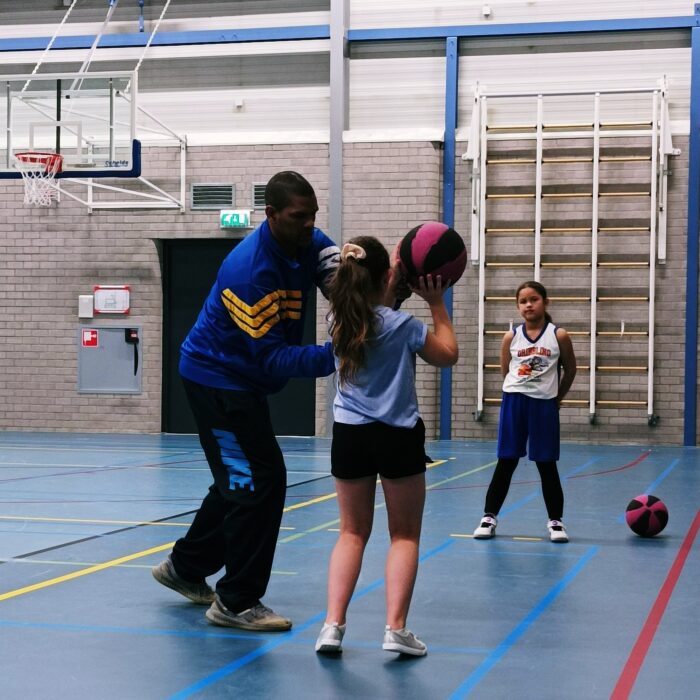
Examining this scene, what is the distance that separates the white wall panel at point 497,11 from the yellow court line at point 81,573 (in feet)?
34.0

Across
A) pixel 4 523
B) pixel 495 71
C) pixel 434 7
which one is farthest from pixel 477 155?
pixel 4 523

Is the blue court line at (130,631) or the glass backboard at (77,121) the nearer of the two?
the blue court line at (130,631)

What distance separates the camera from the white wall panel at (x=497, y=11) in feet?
46.8

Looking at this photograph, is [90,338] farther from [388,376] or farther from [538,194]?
[388,376]

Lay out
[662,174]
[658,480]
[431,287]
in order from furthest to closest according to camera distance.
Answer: [662,174]
[658,480]
[431,287]

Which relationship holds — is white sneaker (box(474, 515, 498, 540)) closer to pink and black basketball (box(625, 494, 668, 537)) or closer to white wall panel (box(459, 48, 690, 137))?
pink and black basketball (box(625, 494, 668, 537))

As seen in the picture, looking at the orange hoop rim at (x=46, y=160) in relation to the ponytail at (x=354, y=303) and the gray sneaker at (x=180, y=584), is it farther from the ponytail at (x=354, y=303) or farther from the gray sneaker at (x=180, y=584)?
the ponytail at (x=354, y=303)

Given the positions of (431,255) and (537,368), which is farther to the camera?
(537,368)

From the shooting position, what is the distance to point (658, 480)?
984 centimetres

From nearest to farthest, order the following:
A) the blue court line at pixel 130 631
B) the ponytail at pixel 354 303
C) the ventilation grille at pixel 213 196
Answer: the ponytail at pixel 354 303, the blue court line at pixel 130 631, the ventilation grille at pixel 213 196

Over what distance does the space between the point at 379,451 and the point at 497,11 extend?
11934 millimetres

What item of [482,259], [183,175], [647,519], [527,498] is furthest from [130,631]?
[183,175]

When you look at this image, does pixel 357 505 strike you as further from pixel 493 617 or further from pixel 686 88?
pixel 686 88

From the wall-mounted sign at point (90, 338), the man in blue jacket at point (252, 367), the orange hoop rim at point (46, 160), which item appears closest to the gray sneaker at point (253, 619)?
the man in blue jacket at point (252, 367)
